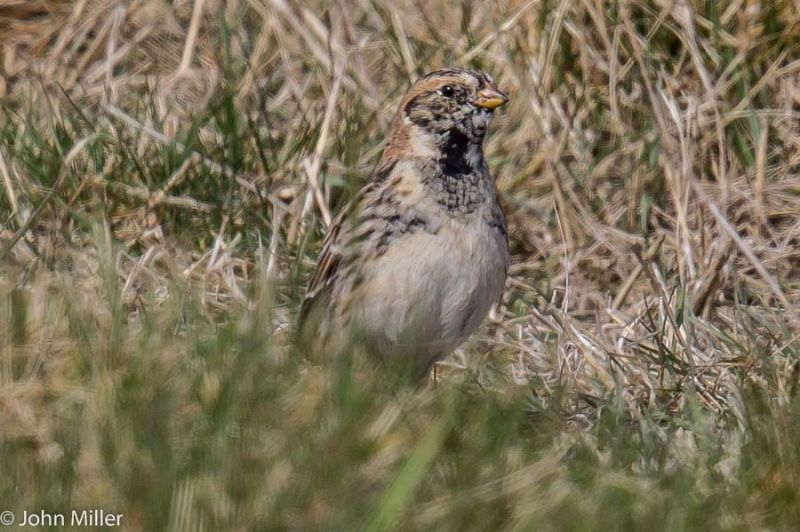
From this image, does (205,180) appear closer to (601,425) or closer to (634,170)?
(634,170)

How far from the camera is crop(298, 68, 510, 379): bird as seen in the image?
414cm

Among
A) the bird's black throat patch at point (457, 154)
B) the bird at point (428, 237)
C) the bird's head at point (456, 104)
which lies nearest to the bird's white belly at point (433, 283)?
the bird at point (428, 237)

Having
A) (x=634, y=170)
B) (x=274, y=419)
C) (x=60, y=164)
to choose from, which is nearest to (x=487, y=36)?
(x=634, y=170)

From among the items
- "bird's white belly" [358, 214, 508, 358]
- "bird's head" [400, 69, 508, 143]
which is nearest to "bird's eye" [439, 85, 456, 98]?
"bird's head" [400, 69, 508, 143]

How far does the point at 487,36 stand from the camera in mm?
5664

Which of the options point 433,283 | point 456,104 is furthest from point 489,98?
point 433,283

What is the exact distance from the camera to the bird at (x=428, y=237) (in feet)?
13.6

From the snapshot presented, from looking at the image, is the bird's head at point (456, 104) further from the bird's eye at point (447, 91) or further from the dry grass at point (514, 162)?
the dry grass at point (514, 162)

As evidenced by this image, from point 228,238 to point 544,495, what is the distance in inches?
92.5

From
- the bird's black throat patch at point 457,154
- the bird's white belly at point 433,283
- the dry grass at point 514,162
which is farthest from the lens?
the dry grass at point 514,162

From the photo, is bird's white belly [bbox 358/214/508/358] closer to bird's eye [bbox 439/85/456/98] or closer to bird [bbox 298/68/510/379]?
bird [bbox 298/68/510/379]

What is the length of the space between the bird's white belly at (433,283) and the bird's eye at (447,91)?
0.39 metres

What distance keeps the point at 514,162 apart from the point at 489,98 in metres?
1.18

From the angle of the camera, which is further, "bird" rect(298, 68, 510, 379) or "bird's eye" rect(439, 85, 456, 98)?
"bird's eye" rect(439, 85, 456, 98)
